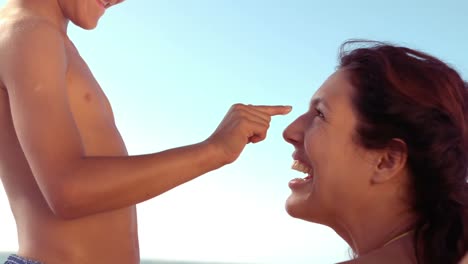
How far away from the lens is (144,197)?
2.54 meters

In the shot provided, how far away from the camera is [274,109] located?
288cm

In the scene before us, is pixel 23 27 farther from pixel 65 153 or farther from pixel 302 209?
pixel 302 209

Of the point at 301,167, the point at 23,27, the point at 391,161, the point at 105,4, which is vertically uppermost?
the point at 105,4

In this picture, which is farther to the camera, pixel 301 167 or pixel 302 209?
pixel 301 167

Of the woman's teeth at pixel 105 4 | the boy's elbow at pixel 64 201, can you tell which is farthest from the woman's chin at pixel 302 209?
the woman's teeth at pixel 105 4

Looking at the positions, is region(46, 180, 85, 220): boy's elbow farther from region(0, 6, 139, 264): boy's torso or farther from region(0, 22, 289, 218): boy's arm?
region(0, 6, 139, 264): boy's torso

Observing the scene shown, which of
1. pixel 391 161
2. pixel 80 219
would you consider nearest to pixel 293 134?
pixel 391 161

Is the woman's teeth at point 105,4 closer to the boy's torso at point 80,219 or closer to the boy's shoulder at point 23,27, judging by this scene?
the boy's torso at point 80,219

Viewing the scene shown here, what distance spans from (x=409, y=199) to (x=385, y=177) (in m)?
0.13

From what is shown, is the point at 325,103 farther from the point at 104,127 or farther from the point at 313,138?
the point at 104,127

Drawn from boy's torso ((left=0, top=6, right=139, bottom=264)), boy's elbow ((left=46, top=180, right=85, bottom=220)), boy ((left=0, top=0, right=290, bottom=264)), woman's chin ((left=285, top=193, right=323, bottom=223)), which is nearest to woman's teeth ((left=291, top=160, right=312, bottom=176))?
woman's chin ((left=285, top=193, right=323, bottom=223))

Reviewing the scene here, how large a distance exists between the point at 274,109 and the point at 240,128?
0.77 ft

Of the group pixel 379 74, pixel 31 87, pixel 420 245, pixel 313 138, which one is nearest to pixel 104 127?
pixel 31 87

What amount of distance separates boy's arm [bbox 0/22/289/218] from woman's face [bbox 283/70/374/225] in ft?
1.07
